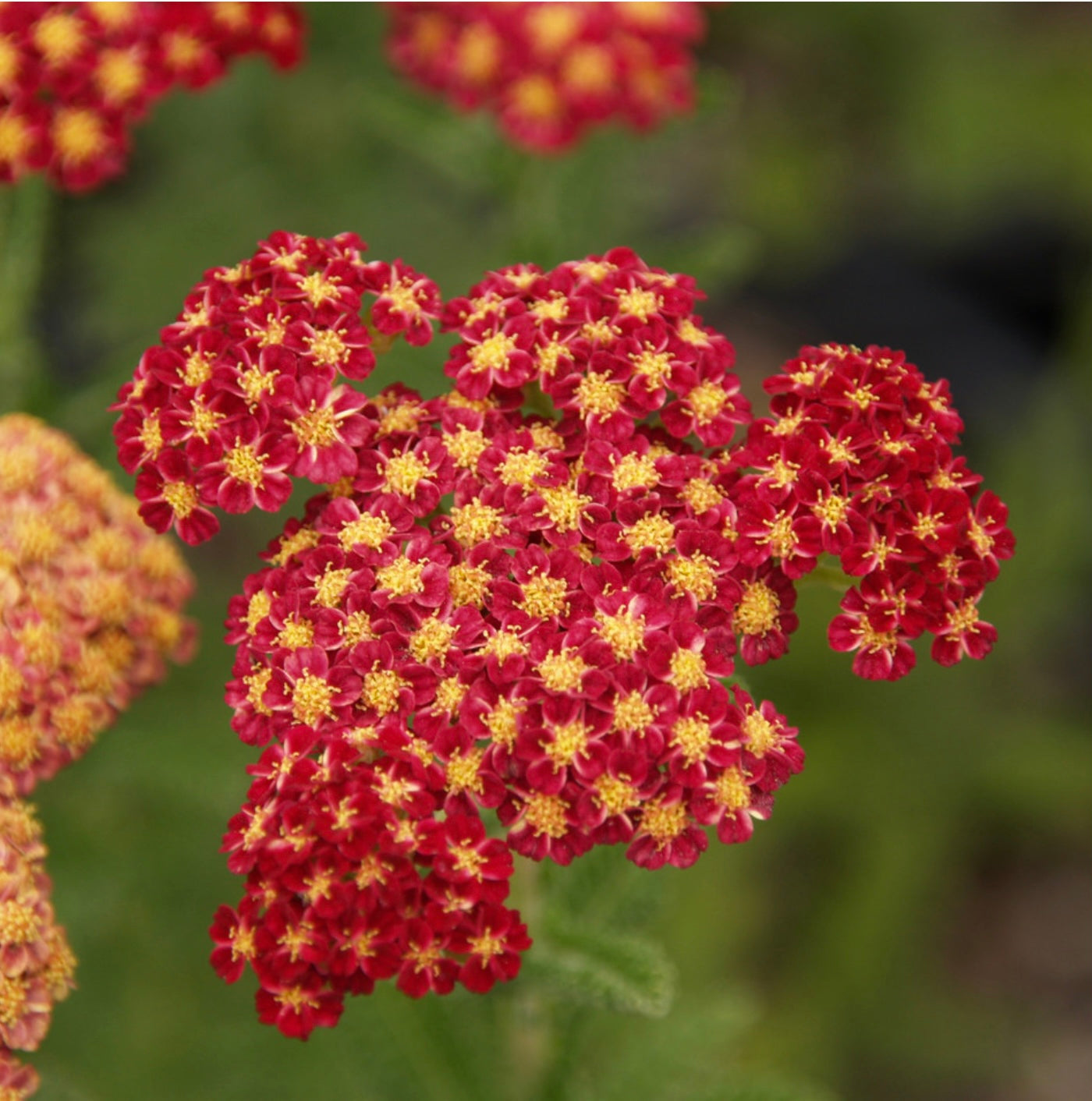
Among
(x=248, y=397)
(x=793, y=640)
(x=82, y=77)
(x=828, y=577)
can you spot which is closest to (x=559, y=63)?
(x=82, y=77)

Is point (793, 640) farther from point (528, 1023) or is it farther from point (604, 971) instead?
point (604, 971)

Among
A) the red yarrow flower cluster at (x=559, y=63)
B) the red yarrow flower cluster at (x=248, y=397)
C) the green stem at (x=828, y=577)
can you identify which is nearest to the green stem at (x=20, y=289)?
the red yarrow flower cluster at (x=248, y=397)

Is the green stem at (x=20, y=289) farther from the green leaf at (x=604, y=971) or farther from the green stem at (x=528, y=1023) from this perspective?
the green leaf at (x=604, y=971)

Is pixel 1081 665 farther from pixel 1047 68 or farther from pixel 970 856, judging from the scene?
pixel 1047 68

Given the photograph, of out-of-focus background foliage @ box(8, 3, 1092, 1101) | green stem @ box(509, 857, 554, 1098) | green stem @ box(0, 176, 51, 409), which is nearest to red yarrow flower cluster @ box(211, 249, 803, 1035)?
out-of-focus background foliage @ box(8, 3, 1092, 1101)

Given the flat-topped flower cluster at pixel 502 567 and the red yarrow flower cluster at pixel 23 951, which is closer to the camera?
the flat-topped flower cluster at pixel 502 567
